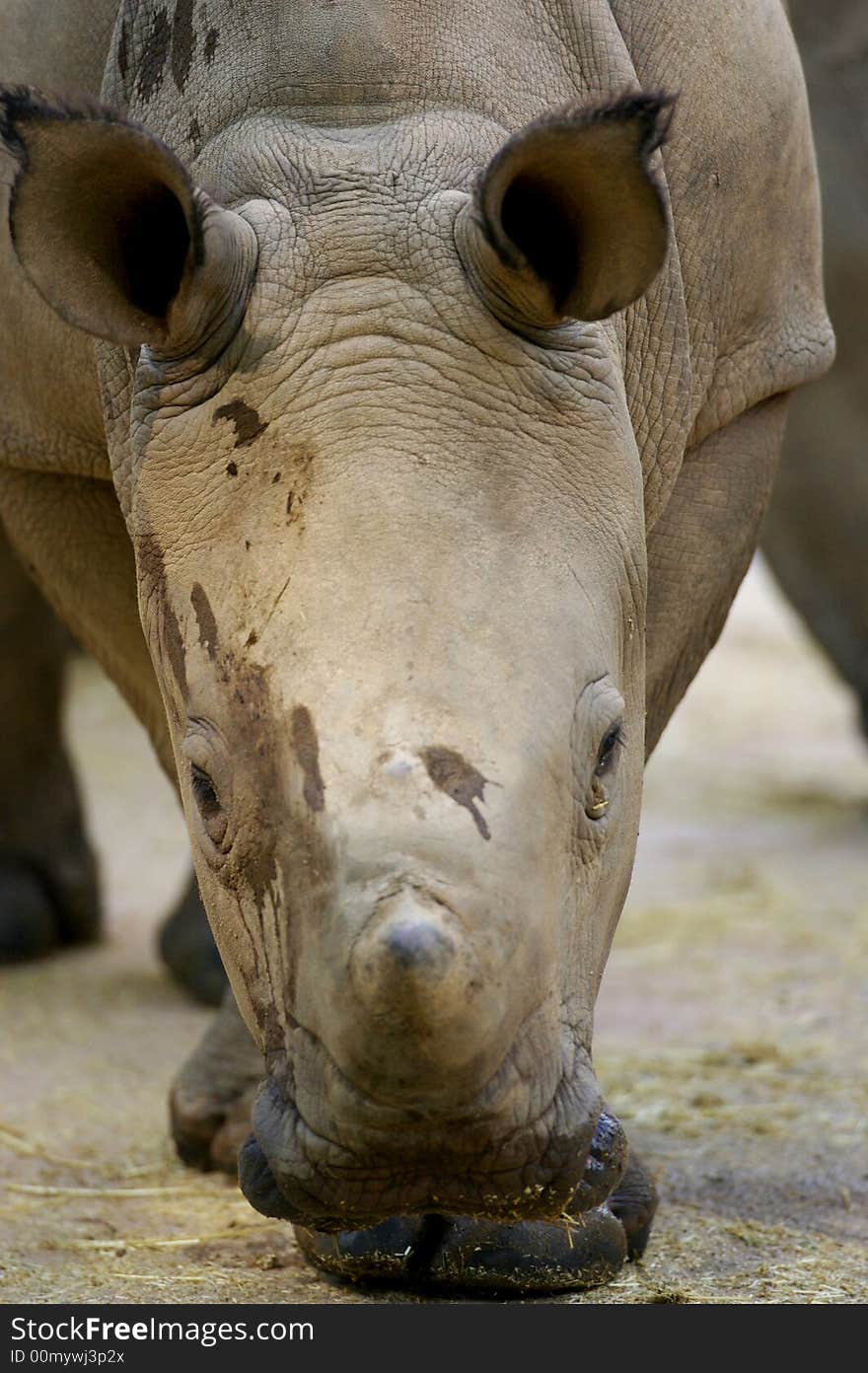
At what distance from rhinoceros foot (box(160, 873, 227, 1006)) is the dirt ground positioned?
82mm

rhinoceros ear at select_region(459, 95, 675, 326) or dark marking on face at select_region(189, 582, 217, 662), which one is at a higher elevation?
rhinoceros ear at select_region(459, 95, 675, 326)

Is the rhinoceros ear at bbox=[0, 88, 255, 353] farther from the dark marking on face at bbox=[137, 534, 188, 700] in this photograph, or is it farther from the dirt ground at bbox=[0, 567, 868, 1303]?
the dirt ground at bbox=[0, 567, 868, 1303]

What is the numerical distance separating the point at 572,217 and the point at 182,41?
100cm

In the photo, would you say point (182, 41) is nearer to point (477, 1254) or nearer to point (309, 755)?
point (309, 755)

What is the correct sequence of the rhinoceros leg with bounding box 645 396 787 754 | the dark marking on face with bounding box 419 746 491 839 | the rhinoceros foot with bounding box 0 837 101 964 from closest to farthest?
the dark marking on face with bounding box 419 746 491 839 < the rhinoceros leg with bounding box 645 396 787 754 < the rhinoceros foot with bounding box 0 837 101 964

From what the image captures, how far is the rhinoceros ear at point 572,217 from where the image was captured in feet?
10.2

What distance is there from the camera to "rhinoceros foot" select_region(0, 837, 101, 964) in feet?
22.1

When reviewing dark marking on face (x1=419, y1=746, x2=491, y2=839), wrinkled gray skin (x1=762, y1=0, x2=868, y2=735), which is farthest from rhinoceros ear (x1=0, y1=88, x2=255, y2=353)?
wrinkled gray skin (x1=762, y1=0, x2=868, y2=735)

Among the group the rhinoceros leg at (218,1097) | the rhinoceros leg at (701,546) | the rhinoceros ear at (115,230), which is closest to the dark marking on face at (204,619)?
the rhinoceros ear at (115,230)

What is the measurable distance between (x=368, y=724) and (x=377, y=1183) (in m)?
0.68

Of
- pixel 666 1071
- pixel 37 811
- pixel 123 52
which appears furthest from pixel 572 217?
pixel 37 811

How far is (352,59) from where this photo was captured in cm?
361

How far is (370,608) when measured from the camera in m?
2.99
